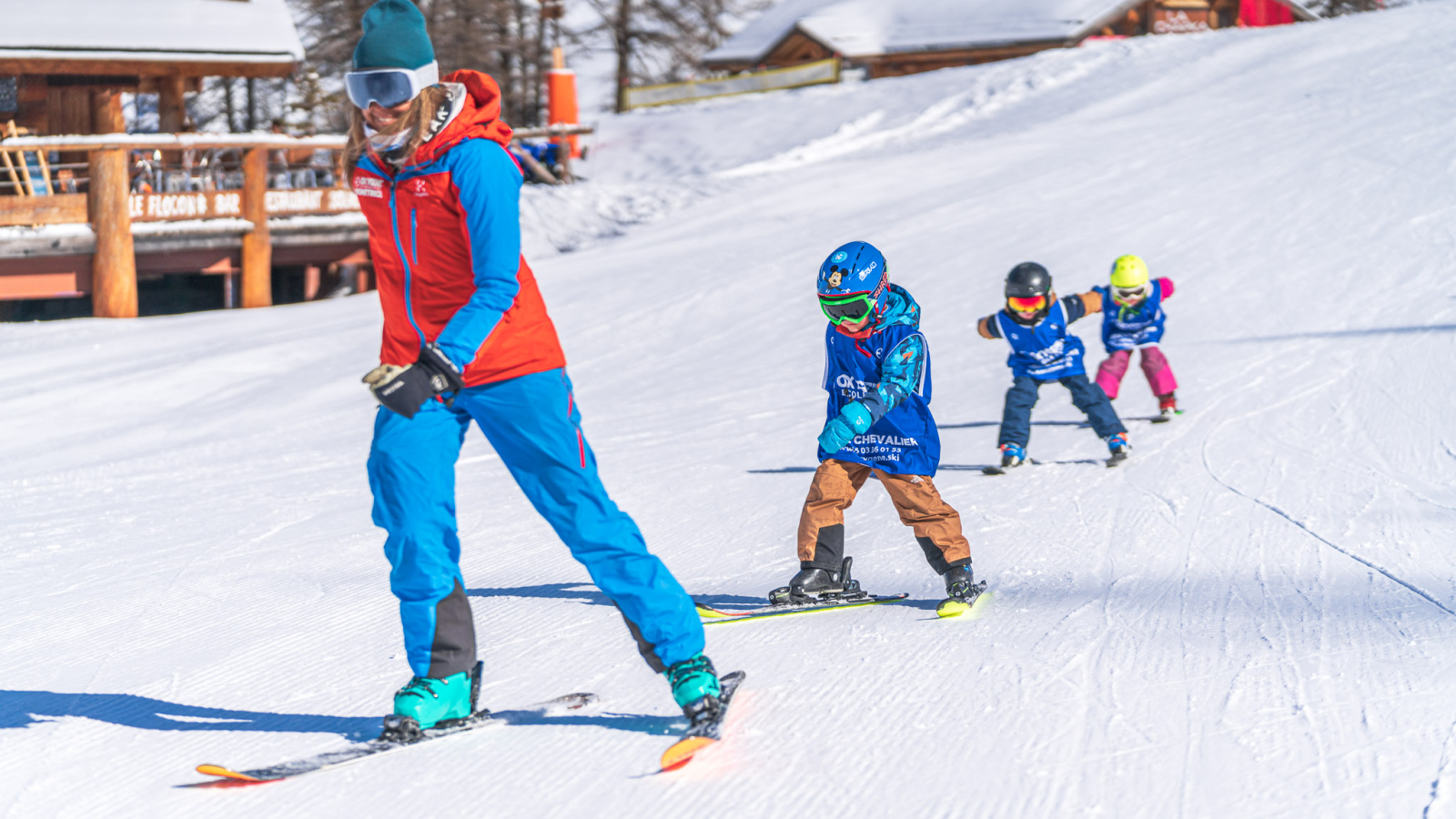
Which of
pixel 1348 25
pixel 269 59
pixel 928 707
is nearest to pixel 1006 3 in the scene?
pixel 1348 25

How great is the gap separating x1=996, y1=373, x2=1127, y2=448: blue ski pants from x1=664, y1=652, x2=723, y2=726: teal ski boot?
460 centimetres

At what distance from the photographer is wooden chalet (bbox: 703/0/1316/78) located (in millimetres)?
32156

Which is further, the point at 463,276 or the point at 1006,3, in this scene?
the point at 1006,3

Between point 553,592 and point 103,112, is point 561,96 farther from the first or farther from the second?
point 553,592

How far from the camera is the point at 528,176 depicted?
24.1m

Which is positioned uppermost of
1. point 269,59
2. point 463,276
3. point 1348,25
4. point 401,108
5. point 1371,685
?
point 1348,25

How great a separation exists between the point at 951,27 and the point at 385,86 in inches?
1278

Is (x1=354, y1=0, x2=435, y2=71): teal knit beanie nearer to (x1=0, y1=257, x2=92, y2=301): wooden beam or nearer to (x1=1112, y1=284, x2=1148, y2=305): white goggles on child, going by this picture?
(x1=1112, y1=284, x2=1148, y2=305): white goggles on child

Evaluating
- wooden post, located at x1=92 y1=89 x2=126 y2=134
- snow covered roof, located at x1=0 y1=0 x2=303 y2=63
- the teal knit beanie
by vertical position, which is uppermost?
snow covered roof, located at x1=0 y1=0 x2=303 y2=63

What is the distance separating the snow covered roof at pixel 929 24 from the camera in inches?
1258

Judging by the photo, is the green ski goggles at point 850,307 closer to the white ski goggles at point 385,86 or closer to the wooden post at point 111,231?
the white ski goggles at point 385,86

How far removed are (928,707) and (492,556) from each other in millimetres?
2706

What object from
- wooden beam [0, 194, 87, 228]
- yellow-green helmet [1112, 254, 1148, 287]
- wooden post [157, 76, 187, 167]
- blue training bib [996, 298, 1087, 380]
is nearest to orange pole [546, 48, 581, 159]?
wooden post [157, 76, 187, 167]

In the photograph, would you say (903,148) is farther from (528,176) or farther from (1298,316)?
(1298,316)
